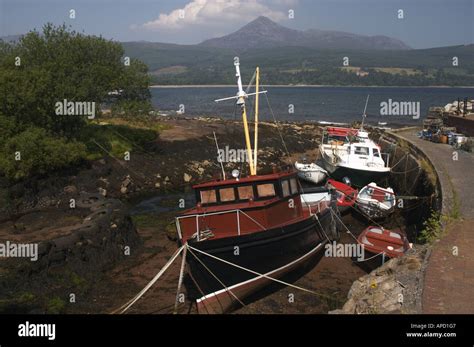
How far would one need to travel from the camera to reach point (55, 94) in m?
31.4

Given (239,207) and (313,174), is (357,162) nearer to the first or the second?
(313,174)

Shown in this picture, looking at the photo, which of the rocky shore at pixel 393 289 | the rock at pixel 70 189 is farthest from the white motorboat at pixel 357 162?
the rock at pixel 70 189

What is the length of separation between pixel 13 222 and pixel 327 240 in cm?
1584

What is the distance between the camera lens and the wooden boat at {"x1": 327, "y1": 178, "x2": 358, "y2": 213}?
2795cm

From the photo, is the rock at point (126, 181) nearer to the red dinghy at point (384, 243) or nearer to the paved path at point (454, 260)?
the red dinghy at point (384, 243)

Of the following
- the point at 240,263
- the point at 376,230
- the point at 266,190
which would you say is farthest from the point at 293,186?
the point at 376,230

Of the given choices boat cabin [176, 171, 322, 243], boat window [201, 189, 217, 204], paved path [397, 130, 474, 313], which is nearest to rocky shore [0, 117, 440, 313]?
paved path [397, 130, 474, 313]

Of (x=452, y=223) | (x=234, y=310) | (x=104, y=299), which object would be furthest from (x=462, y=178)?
(x=104, y=299)

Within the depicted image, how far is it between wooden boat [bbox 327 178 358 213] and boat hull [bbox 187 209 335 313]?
32.1ft

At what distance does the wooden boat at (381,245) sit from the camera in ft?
63.3

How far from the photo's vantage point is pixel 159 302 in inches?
671

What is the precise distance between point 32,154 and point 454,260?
25815 millimetres

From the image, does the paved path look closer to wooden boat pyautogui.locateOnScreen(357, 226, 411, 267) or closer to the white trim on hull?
wooden boat pyautogui.locateOnScreen(357, 226, 411, 267)

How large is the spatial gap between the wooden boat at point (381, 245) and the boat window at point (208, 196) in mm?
7243
